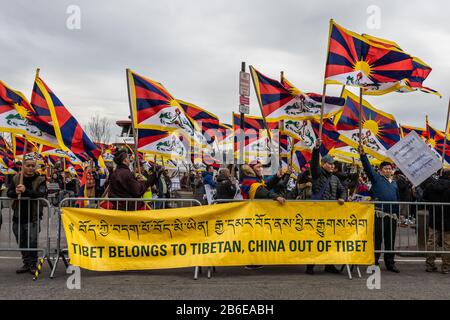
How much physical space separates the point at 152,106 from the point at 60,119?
5.56 feet

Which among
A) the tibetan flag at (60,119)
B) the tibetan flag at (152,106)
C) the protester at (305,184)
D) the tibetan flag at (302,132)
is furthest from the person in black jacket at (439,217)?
the tibetan flag at (60,119)

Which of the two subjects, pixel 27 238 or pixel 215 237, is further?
pixel 27 238

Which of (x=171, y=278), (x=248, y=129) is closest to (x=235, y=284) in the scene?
(x=171, y=278)

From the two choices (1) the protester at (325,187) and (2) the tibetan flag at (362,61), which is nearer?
(1) the protester at (325,187)

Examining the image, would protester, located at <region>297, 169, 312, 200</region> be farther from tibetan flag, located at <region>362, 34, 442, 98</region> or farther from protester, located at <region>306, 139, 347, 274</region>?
tibetan flag, located at <region>362, 34, 442, 98</region>

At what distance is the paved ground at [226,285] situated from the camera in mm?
5922

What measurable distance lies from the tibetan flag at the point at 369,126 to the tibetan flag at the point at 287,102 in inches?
97.1

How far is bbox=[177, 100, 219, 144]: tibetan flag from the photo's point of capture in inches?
493

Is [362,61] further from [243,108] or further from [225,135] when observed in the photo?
[225,135]

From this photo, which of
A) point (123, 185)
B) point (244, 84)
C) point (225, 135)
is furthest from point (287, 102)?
point (225, 135)

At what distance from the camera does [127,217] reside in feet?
22.6

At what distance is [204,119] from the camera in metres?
13.1

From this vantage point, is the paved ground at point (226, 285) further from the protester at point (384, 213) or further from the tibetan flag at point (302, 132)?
the tibetan flag at point (302, 132)
